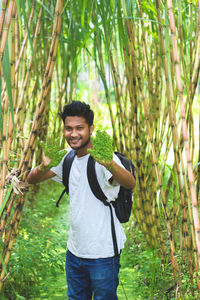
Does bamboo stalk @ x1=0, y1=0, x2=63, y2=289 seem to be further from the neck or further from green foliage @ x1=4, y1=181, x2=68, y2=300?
green foliage @ x1=4, y1=181, x2=68, y2=300

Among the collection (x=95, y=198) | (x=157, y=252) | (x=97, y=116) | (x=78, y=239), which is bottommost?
(x=157, y=252)

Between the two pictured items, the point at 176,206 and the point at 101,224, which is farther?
the point at 176,206

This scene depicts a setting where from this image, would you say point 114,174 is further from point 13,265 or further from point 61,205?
point 61,205

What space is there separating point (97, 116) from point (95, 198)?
9.94 ft

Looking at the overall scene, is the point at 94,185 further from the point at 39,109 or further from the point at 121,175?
the point at 39,109

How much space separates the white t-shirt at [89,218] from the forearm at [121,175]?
8 centimetres

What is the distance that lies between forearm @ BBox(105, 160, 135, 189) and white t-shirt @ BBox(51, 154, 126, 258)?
8 centimetres

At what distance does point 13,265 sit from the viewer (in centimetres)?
167

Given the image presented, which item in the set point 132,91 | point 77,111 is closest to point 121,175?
point 77,111

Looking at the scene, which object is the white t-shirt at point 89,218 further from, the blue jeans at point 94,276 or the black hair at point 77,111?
the black hair at point 77,111

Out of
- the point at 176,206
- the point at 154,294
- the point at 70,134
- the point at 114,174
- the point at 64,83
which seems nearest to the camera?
the point at 114,174

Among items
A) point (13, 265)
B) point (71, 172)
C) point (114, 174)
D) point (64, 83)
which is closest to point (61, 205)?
point (64, 83)

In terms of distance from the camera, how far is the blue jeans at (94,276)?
1261 millimetres

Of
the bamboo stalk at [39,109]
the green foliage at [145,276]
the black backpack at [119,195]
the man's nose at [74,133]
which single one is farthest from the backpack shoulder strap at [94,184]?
the green foliage at [145,276]
